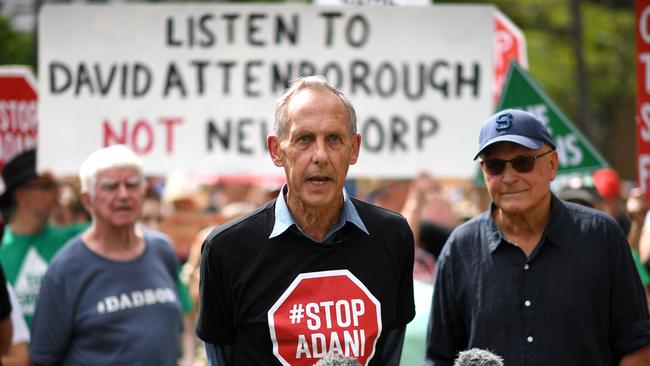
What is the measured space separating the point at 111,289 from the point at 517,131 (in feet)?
8.74

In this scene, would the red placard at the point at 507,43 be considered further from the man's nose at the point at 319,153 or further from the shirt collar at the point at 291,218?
the man's nose at the point at 319,153

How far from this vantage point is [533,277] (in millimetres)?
4586

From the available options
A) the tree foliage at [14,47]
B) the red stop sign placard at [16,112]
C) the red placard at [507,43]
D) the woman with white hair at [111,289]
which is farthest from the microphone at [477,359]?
the tree foliage at [14,47]

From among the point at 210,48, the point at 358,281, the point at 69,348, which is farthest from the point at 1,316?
the point at 210,48

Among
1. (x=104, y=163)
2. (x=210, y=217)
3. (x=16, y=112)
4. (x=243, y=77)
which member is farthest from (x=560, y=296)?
(x=210, y=217)

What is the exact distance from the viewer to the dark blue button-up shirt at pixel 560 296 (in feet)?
14.8

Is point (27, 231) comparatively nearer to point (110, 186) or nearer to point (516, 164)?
point (110, 186)

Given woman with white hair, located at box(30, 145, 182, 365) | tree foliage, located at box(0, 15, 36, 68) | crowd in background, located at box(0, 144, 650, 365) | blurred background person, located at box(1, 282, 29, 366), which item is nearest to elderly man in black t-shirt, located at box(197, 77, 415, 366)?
crowd in background, located at box(0, 144, 650, 365)

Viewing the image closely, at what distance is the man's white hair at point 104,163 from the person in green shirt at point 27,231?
971 millimetres

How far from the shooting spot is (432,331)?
4.84 m

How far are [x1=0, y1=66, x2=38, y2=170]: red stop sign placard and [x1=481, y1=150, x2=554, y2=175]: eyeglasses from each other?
5.06 meters

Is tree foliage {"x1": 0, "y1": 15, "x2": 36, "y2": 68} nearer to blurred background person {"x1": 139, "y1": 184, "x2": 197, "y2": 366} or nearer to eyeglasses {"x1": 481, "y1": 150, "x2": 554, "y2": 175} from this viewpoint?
blurred background person {"x1": 139, "y1": 184, "x2": 197, "y2": 366}

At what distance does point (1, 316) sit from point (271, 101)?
9.99 ft

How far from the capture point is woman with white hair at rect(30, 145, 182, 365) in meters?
6.18
